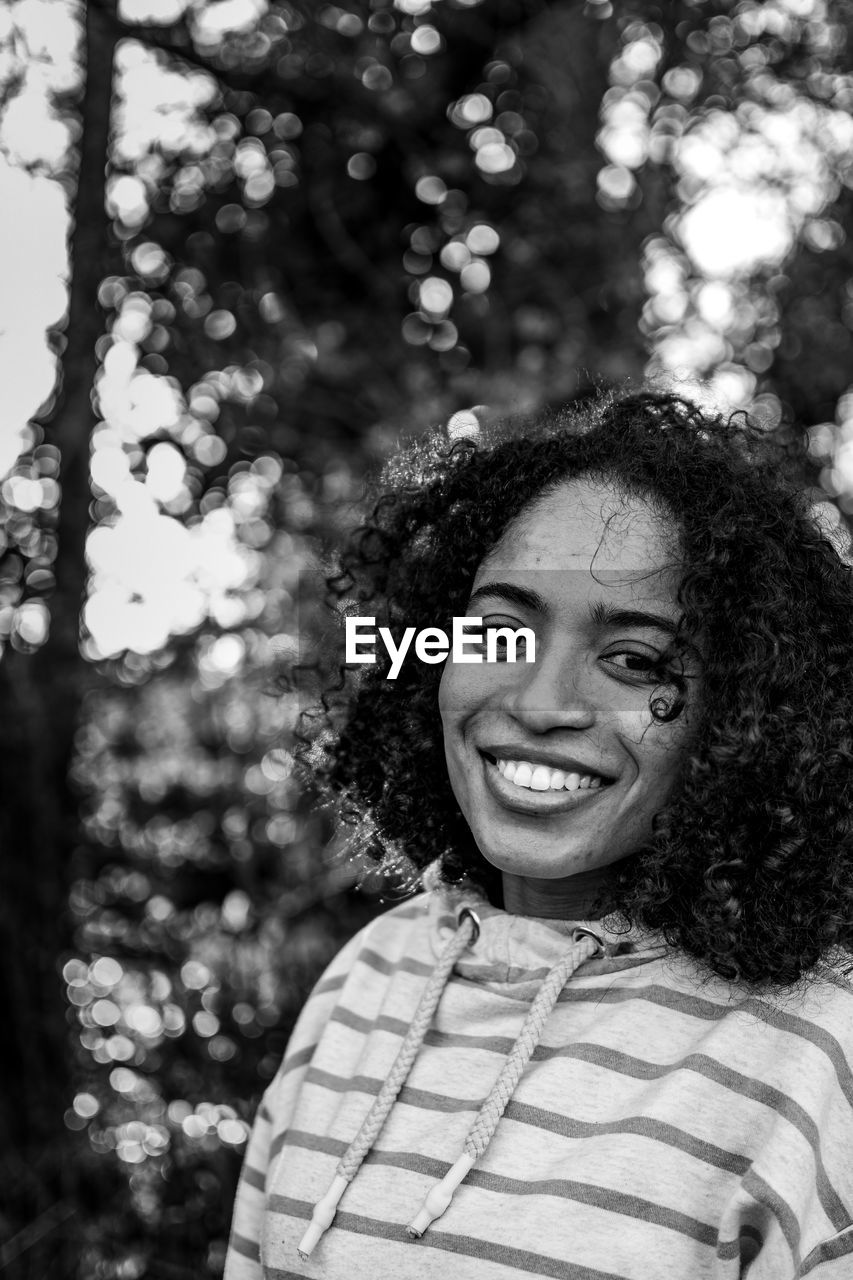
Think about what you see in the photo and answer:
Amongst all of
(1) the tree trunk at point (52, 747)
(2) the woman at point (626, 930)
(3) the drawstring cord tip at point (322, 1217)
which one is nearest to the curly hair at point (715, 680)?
(2) the woman at point (626, 930)

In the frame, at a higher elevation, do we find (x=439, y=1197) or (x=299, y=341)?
(x=299, y=341)

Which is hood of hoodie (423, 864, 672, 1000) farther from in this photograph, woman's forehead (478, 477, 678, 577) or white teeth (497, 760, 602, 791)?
woman's forehead (478, 477, 678, 577)

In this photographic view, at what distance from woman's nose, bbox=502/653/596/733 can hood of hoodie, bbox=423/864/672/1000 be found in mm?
233

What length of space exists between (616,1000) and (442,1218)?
0.28 metres

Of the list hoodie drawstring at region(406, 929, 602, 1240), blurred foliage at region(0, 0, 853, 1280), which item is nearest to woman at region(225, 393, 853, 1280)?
hoodie drawstring at region(406, 929, 602, 1240)

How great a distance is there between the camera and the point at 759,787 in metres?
1.29

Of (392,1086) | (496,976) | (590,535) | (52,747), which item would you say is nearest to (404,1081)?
(392,1086)

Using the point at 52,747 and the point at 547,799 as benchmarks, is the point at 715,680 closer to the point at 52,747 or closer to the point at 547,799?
the point at 547,799

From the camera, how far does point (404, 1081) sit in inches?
54.0

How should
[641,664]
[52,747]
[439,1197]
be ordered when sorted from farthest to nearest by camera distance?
[52,747], [641,664], [439,1197]

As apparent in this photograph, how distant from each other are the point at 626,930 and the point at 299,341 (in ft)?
7.38

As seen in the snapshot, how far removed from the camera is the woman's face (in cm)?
129

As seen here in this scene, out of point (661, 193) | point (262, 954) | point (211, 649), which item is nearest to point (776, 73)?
point (661, 193)

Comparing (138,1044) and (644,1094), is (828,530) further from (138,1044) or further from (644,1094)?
(138,1044)
